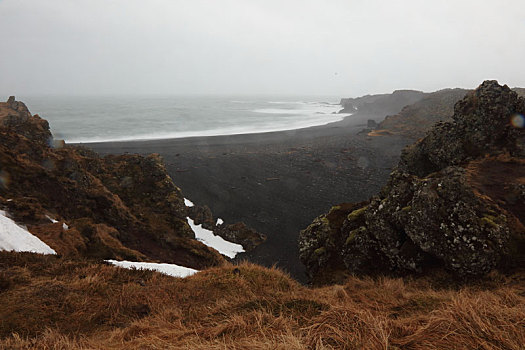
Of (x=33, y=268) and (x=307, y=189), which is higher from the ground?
(x=33, y=268)

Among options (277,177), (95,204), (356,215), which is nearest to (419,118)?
(277,177)

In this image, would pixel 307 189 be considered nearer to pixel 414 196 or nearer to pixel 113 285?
pixel 414 196

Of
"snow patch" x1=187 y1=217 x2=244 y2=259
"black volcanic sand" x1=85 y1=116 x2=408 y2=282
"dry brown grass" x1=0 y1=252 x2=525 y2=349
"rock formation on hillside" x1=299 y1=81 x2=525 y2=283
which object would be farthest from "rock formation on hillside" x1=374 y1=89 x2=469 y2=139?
"dry brown grass" x1=0 y1=252 x2=525 y2=349

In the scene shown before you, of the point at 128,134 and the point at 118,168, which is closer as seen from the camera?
the point at 118,168

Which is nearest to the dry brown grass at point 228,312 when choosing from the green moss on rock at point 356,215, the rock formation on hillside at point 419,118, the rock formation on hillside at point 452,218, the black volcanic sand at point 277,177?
the rock formation on hillside at point 452,218

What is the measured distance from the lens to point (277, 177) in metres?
35.7

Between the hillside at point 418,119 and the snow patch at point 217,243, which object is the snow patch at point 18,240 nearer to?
the snow patch at point 217,243

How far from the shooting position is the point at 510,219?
8.19 metres

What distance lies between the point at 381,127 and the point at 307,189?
56.8m

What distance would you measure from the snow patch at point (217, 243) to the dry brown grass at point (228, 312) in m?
11.7

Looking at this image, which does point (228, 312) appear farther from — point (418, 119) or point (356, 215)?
point (418, 119)

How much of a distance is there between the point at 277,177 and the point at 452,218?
2778 cm

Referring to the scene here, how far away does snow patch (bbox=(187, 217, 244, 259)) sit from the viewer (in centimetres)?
1977

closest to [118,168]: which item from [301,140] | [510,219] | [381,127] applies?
[510,219]
